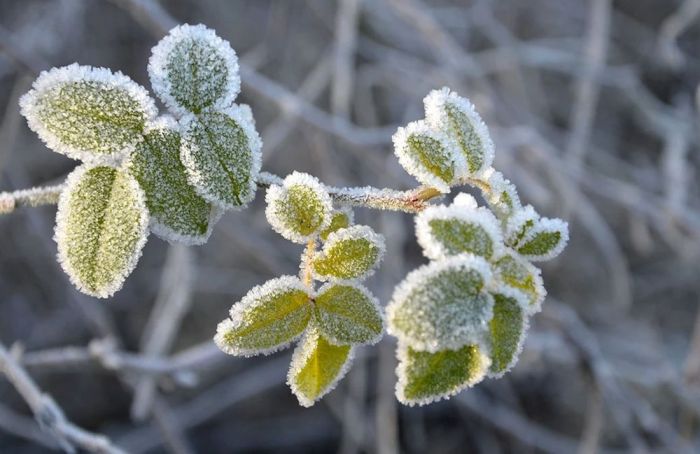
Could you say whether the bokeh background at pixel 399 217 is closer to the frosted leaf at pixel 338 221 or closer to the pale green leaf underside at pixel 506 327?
the frosted leaf at pixel 338 221

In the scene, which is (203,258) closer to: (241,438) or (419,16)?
(241,438)

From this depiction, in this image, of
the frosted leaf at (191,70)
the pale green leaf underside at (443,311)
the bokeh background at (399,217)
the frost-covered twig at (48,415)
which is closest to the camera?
the pale green leaf underside at (443,311)

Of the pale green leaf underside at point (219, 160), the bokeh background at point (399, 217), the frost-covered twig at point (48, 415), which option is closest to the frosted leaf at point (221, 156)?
the pale green leaf underside at point (219, 160)

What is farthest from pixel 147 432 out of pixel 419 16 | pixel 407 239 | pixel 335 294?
pixel 335 294

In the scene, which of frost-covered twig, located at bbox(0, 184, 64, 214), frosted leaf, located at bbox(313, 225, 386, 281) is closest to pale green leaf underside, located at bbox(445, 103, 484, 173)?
frosted leaf, located at bbox(313, 225, 386, 281)

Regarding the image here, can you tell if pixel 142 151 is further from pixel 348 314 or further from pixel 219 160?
pixel 348 314

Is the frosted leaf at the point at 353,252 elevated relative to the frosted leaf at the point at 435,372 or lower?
elevated

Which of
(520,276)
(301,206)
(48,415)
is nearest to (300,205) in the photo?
(301,206)
